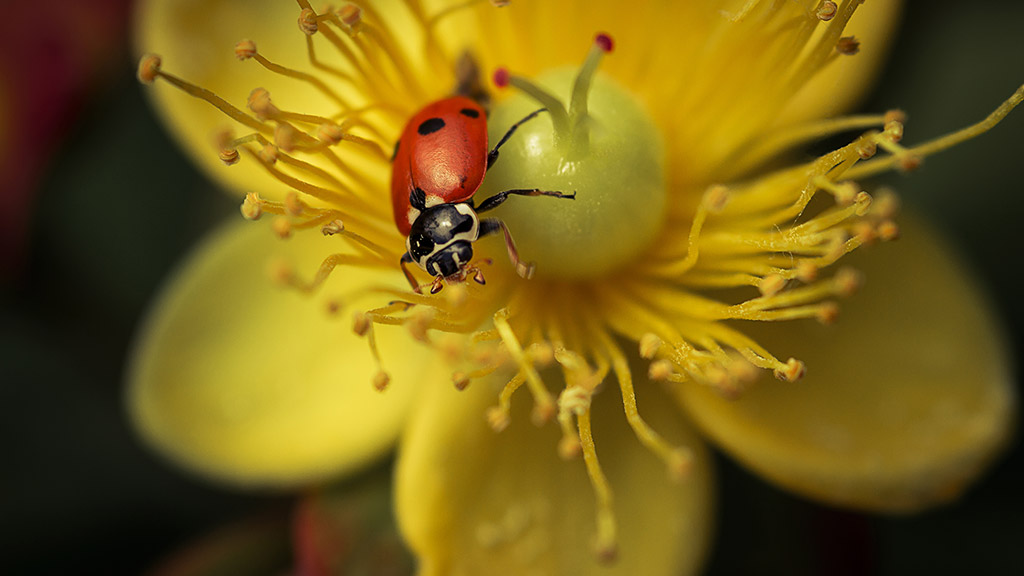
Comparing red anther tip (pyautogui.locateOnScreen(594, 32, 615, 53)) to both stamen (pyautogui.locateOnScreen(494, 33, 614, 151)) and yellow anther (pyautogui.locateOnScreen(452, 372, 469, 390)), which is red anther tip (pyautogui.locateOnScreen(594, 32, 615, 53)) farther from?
yellow anther (pyautogui.locateOnScreen(452, 372, 469, 390))

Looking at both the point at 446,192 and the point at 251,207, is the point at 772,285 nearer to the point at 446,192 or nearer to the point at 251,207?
the point at 446,192

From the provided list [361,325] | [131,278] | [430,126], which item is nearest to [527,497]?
[361,325]

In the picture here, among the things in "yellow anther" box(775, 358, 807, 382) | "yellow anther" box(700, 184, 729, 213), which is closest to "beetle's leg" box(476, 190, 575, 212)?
"yellow anther" box(700, 184, 729, 213)

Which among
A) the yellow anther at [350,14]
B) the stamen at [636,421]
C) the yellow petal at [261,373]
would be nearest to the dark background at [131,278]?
the yellow petal at [261,373]

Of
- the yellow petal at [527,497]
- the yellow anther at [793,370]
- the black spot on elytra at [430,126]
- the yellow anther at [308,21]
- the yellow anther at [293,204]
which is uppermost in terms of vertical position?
the yellow anther at [308,21]

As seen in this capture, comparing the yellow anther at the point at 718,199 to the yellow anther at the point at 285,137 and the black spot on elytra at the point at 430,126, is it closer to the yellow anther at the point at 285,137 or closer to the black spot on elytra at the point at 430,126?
the black spot on elytra at the point at 430,126

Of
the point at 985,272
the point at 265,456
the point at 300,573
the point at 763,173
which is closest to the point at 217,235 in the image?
the point at 265,456
